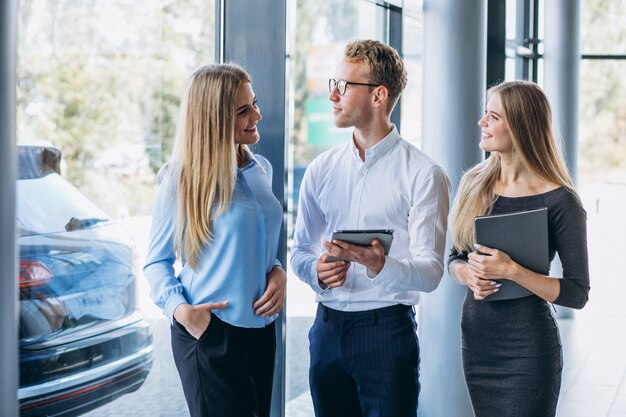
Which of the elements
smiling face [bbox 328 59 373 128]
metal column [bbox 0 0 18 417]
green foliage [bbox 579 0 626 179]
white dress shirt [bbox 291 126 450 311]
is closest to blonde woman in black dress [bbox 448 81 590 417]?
white dress shirt [bbox 291 126 450 311]

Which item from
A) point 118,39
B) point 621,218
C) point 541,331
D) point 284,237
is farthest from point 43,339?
point 621,218

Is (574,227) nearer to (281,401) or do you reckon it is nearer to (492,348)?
(492,348)

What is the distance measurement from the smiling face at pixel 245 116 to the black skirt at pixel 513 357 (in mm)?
966

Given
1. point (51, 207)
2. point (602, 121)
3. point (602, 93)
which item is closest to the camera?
point (51, 207)

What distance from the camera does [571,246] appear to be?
2.72m

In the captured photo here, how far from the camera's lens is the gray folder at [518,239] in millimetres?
2678

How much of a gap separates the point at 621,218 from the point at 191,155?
34.1 ft

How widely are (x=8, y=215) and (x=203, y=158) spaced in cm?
72

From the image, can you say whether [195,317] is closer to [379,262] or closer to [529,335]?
[379,262]

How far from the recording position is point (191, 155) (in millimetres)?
2523

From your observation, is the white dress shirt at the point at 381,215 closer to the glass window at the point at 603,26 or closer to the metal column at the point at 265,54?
the metal column at the point at 265,54

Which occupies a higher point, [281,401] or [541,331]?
[541,331]

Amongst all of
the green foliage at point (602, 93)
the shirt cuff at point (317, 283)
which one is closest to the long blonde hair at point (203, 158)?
the shirt cuff at point (317, 283)

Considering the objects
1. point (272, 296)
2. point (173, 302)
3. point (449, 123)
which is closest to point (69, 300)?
point (173, 302)
